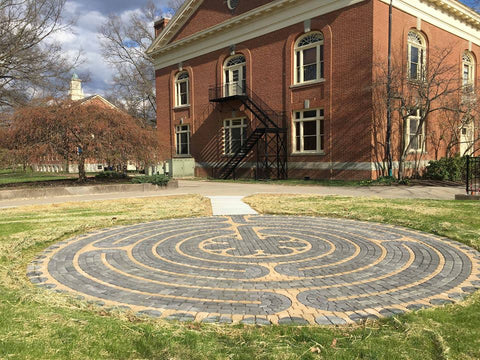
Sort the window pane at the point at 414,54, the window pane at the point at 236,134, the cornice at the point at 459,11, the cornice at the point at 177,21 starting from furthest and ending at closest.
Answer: the cornice at the point at 177,21 < the window pane at the point at 236,134 < the cornice at the point at 459,11 < the window pane at the point at 414,54

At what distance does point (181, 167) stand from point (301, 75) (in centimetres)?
1141

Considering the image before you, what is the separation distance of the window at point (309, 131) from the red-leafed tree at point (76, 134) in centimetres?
1037

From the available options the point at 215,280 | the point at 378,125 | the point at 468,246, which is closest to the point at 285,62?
the point at 378,125

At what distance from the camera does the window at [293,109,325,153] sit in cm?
2247

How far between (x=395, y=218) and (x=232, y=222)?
12.8 ft

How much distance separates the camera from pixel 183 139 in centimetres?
3291

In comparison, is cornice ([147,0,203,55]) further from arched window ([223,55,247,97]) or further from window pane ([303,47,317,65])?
window pane ([303,47,317,65])

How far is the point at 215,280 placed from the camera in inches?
186

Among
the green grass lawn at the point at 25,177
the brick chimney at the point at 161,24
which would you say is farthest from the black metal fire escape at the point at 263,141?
the brick chimney at the point at 161,24

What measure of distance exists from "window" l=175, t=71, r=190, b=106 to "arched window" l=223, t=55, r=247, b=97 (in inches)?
200

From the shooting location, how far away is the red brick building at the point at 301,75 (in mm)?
20203

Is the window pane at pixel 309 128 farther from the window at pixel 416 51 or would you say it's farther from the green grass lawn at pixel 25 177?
the green grass lawn at pixel 25 177

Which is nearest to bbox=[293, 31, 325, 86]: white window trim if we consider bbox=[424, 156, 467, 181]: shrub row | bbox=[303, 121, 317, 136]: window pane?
bbox=[303, 121, 317, 136]: window pane

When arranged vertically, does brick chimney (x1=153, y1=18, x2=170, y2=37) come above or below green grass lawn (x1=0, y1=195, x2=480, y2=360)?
above
